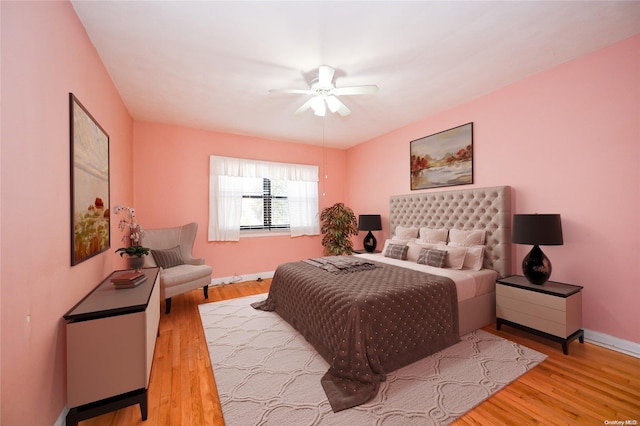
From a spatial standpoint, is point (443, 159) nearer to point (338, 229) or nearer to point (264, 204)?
point (338, 229)

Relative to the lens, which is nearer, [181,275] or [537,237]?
[537,237]

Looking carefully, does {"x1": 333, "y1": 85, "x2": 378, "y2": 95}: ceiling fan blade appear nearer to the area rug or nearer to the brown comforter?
the brown comforter

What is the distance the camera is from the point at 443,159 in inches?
153

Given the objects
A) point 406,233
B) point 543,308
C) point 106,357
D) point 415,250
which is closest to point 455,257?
point 415,250

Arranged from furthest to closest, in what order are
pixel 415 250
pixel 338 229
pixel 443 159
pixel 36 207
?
pixel 338 229, pixel 443 159, pixel 415 250, pixel 36 207

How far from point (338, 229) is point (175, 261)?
301cm

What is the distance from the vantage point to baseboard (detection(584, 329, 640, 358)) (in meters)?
2.32

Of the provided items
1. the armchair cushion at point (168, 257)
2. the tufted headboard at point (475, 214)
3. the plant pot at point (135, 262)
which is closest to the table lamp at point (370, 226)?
the tufted headboard at point (475, 214)

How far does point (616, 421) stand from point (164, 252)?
185 inches

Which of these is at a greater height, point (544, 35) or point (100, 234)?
point (544, 35)

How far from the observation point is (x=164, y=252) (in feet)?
12.2

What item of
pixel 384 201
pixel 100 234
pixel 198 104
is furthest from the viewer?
pixel 384 201

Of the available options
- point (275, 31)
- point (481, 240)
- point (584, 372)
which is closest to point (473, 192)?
point (481, 240)

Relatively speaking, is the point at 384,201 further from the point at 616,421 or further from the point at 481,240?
the point at 616,421
